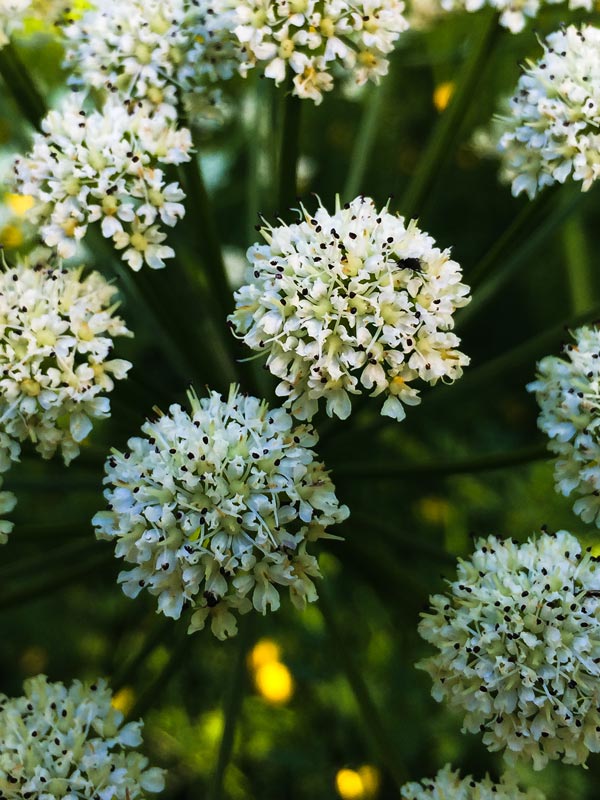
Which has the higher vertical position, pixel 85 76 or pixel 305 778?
pixel 85 76

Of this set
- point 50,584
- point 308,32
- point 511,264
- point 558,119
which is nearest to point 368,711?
point 50,584

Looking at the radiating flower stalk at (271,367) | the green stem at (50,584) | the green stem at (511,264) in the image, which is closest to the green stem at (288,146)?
the radiating flower stalk at (271,367)

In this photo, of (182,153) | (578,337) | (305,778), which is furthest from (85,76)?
(305,778)

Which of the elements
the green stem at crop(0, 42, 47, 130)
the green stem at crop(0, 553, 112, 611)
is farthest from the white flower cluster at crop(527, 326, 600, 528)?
the green stem at crop(0, 42, 47, 130)

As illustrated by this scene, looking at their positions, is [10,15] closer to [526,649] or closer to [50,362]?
[50,362]

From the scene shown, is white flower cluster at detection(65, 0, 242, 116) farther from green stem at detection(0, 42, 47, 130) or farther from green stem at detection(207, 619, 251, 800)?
green stem at detection(207, 619, 251, 800)

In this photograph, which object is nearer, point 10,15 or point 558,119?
point 558,119

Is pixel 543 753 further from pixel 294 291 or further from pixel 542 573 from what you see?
pixel 294 291
